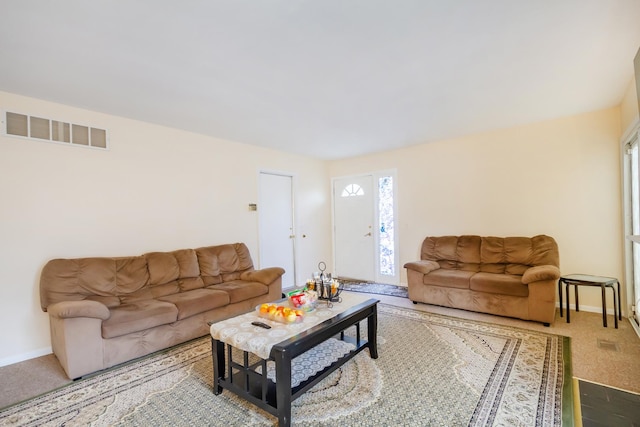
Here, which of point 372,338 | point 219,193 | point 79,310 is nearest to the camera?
point 79,310

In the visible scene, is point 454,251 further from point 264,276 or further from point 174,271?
point 174,271

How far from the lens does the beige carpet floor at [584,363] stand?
7.13 feet

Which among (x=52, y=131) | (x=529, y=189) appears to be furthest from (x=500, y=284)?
(x=52, y=131)

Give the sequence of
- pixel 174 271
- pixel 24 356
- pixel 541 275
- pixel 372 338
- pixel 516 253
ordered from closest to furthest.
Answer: pixel 372 338, pixel 24 356, pixel 541 275, pixel 174 271, pixel 516 253

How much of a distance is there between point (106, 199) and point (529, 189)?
16.6 ft

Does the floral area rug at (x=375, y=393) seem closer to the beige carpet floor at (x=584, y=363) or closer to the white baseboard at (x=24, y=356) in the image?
the beige carpet floor at (x=584, y=363)


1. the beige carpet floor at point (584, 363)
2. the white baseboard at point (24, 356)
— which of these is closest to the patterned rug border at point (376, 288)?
the beige carpet floor at point (584, 363)

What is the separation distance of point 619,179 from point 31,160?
6016 millimetres

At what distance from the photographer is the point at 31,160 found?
2.78 metres

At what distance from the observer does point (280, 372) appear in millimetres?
1717

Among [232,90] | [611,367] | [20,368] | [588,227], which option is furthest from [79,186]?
[588,227]

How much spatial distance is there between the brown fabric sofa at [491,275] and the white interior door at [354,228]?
1.21 m

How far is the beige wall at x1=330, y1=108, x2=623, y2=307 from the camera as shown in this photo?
3488 mm

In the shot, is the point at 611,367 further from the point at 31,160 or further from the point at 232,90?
the point at 31,160
